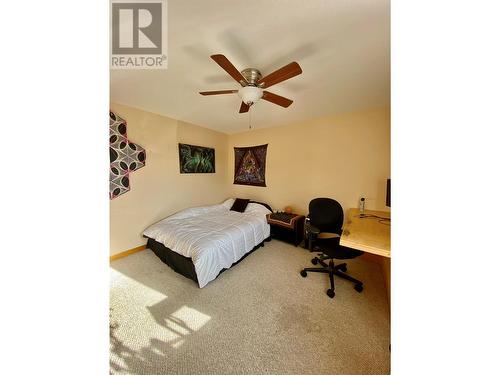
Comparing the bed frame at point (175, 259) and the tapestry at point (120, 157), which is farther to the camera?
the tapestry at point (120, 157)

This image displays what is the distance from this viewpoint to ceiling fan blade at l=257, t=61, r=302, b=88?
4.23ft

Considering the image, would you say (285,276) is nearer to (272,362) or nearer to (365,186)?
(272,362)

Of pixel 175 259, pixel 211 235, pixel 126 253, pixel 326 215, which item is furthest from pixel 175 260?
pixel 326 215

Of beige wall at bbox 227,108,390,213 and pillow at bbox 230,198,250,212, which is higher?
beige wall at bbox 227,108,390,213

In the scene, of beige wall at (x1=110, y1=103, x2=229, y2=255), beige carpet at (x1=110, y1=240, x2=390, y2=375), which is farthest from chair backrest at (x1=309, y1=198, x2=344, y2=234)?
beige wall at (x1=110, y1=103, x2=229, y2=255)

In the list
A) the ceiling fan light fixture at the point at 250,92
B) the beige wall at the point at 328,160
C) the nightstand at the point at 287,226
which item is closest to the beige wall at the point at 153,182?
the beige wall at the point at 328,160

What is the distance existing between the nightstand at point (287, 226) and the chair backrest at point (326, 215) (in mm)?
781

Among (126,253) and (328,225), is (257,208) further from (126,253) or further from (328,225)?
(126,253)

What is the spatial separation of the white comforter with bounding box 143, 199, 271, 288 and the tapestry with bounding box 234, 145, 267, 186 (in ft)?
2.47

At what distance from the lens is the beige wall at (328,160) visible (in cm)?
262

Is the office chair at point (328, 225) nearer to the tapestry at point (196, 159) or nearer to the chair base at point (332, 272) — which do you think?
the chair base at point (332, 272)

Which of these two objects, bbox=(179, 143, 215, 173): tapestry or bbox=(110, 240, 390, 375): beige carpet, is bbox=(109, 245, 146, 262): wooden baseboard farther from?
bbox=(179, 143, 215, 173): tapestry

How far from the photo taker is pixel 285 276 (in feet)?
7.22
